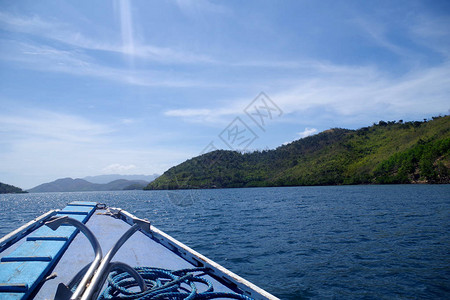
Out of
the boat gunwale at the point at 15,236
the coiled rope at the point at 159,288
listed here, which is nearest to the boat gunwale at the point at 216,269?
the coiled rope at the point at 159,288

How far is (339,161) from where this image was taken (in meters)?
118

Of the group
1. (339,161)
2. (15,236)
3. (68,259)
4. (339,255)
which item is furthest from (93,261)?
(339,161)

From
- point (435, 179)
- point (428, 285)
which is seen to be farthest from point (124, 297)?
point (435, 179)

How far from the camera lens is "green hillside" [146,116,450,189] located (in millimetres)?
79000

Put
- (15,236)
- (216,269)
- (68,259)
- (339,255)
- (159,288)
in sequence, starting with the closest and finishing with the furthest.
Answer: (159,288) → (216,269) → (68,259) → (15,236) → (339,255)

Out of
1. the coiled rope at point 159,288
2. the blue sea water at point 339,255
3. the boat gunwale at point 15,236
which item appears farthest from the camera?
the blue sea water at point 339,255

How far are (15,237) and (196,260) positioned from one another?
384cm

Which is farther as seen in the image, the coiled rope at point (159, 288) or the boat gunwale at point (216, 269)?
the boat gunwale at point (216, 269)

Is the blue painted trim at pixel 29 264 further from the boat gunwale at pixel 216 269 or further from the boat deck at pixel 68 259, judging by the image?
the boat gunwale at pixel 216 269

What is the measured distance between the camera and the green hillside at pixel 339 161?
79.0 m

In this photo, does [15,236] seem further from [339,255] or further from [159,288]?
[339,255]

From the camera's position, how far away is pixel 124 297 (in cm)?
287

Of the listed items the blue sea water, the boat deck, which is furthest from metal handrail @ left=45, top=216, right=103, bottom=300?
the blue sea water

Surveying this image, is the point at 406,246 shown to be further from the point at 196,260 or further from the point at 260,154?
the point at 260,154
